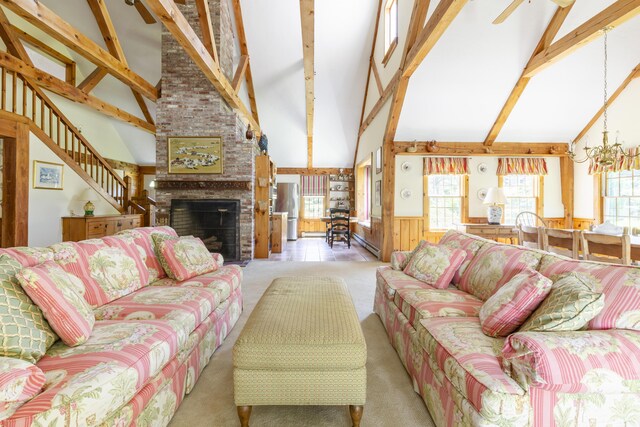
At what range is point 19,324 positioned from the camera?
1.28 metres

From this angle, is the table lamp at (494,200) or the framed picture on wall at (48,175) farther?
the table lamp at (494,200)

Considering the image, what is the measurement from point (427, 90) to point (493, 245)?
3.73m

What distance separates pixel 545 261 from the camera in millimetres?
1923

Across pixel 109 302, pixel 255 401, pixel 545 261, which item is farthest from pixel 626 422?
pixel 109 302

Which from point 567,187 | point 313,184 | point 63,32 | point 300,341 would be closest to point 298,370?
point 300,341

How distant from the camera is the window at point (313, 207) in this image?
1033cm

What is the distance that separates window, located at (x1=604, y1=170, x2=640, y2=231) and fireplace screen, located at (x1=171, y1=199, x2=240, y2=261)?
263 inches

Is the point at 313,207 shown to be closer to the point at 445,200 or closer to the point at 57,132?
the point at 445,200

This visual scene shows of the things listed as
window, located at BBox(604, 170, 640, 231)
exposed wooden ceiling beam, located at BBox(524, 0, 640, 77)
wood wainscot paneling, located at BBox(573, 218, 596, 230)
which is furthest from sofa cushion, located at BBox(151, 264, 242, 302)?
wood wainscot paneling, located at BBox(573, 218, 596, 230)

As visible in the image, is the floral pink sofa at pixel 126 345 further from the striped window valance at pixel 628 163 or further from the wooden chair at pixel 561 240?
the striped window valance at pixel 628 163

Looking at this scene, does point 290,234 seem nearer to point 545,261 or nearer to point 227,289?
point 227,289

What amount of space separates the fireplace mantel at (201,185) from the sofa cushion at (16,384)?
15.3 feet

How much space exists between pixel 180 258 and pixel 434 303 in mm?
2019

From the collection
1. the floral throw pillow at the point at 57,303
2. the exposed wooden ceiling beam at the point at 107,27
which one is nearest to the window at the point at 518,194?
the floral throw pillow at the point at 57,303
